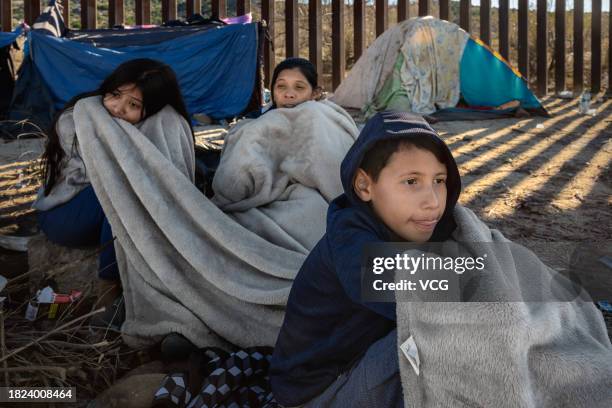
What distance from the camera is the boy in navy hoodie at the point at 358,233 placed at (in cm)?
146

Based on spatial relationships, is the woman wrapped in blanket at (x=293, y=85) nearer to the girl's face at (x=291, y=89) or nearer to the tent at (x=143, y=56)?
the girl's face at (x=291, y=89)

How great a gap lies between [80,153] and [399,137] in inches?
65.2

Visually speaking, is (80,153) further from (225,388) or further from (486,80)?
(486,80)

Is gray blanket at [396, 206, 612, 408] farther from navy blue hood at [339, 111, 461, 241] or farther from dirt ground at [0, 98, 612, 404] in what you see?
dirt ground at [0, 98, 612, 404]

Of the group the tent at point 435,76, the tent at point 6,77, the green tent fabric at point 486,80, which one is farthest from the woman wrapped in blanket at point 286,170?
the green tent fabric at point 486,80

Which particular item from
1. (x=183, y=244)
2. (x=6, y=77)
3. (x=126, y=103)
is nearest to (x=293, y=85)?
(x=126, y=103)

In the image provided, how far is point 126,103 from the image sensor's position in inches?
105

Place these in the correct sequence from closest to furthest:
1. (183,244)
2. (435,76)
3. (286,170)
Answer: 1. (183,244)
2. (286,170)
3. (435,76)

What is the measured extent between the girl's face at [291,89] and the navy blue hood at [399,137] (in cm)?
148

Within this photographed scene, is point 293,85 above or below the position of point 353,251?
above

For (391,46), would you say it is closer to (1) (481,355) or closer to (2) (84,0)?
(2) (84,0)

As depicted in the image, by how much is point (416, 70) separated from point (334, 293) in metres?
5.98

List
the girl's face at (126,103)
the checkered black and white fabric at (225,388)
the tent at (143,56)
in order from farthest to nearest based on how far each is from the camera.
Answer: the tent at (143,56)
the girl's face at (126,103)
the checkered black and white fabric at (225,388)

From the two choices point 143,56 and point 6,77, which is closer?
point 143,56
